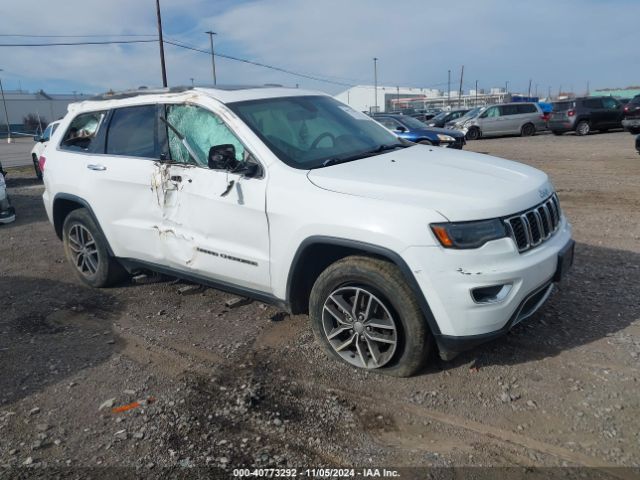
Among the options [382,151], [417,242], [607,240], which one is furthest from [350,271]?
[607,240]

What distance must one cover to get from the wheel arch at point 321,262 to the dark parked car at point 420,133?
38.1 feet

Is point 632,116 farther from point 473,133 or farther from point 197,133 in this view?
point 197,133

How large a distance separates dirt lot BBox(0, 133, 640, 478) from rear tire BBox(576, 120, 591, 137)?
65.7 ft

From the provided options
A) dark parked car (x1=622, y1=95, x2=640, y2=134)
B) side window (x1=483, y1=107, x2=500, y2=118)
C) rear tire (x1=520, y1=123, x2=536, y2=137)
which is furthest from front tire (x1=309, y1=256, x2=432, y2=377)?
rear tire (x1=520, y1=123, x2=536, y2=137)

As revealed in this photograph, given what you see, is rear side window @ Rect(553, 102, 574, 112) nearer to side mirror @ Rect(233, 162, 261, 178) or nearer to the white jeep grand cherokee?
the white jeep grand cherokee

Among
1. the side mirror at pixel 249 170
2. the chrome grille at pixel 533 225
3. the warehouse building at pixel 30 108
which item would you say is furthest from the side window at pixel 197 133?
the warehouse building at pixel 30 108

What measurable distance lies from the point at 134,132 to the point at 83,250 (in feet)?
4.87

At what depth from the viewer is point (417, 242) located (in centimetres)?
303

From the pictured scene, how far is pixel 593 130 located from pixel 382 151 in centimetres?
2225

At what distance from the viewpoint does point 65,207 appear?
5.54 metres

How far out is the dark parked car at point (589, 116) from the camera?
22.7 m

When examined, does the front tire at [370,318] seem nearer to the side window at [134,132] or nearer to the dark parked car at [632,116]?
the side window at [134,132]

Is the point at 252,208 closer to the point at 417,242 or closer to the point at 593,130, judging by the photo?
the point at 417,242

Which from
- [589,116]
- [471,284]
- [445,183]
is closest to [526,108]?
[589,116]
